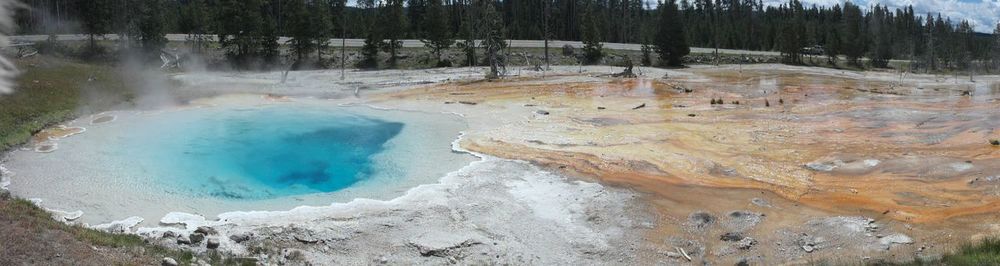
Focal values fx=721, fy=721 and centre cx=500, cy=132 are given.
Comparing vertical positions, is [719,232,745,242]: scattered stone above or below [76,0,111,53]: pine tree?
below

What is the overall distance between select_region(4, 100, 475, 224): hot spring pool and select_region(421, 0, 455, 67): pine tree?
2657cm

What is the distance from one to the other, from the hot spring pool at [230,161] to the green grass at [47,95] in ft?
3.97

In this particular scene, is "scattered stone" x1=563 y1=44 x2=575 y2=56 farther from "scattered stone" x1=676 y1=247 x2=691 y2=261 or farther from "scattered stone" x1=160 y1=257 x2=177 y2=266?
"scattered stone" x1=160 y1=257 x2=177 y2=266

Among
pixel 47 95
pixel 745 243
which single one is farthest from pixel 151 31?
pixel 745 243

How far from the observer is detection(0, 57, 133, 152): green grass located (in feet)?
64.1

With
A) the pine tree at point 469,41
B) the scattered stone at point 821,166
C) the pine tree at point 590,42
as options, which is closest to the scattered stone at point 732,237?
the scattered stone at point 821,166

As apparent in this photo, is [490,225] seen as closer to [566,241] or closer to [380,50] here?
[566,241]

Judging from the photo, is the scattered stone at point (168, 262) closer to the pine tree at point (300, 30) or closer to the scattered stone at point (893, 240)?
the scattered stone at point (893, 240)

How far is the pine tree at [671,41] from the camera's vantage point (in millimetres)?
55469

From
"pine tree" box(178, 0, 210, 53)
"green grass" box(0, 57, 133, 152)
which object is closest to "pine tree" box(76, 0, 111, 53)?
"pine tree" box(178, 0, 210, 53)

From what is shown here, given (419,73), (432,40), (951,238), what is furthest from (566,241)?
(432,40)

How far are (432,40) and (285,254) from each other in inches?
1721

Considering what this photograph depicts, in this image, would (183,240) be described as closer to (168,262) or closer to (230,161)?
(168,262)

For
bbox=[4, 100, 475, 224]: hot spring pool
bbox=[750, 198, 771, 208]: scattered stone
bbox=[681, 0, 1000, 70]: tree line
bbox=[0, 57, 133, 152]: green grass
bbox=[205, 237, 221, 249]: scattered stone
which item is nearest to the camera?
bbox=[205, 237, 221, 249]: scattered stone
